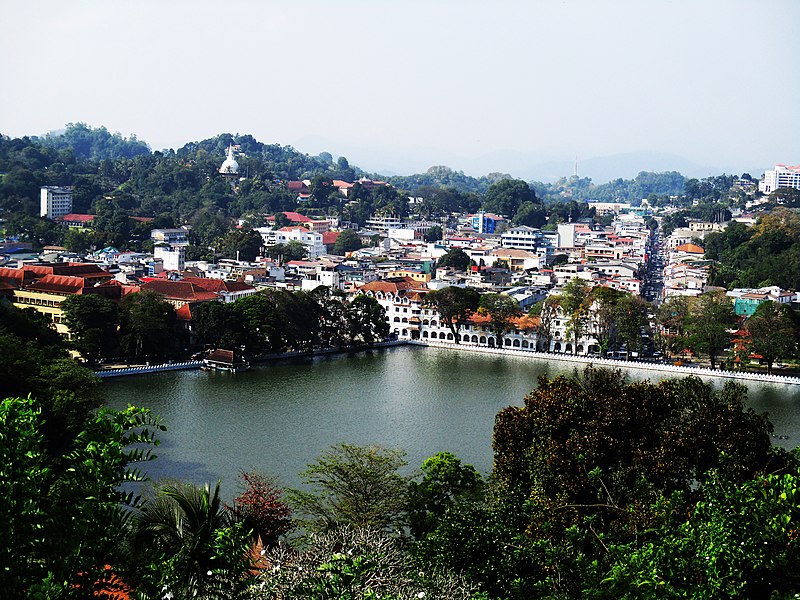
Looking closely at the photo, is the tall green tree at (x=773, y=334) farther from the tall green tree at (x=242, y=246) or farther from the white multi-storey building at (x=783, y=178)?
the white multi-storey building at (x=783, y=178)

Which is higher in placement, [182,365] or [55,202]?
[55,202]

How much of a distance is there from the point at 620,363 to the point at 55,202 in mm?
24999

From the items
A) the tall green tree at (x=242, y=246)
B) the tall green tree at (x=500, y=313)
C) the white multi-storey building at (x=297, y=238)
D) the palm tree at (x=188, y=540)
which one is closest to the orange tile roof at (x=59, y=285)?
the tall green tree at (x=500, y=313)

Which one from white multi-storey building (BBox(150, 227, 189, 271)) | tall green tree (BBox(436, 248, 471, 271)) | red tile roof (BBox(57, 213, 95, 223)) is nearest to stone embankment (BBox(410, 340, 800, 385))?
tall green tree (BBox(436, 248, 471, 271))

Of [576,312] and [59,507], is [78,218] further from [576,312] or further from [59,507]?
[59,507]

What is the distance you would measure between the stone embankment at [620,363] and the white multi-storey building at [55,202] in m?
20.9

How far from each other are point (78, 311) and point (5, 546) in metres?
12.9

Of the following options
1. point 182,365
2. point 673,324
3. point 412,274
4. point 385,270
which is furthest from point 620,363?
point 385,270

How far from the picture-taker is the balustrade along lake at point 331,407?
10.3 meters

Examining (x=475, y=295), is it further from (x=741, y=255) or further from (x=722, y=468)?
(x=722, y=468)

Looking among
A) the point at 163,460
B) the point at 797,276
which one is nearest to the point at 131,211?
the point at 797,276

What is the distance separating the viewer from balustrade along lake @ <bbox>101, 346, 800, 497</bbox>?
10297mm

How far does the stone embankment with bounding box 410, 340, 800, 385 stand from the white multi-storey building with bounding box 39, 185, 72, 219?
822 inches

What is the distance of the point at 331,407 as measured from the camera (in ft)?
42.1
